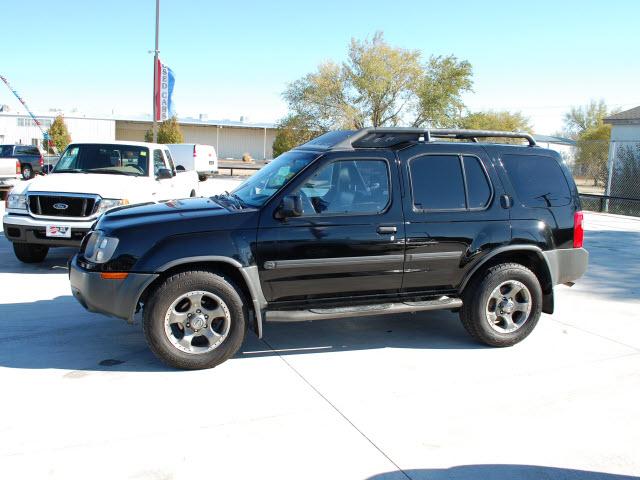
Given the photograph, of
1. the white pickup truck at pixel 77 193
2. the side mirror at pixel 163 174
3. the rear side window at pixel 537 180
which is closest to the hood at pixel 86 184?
the white pickup truck at pixel 77 193

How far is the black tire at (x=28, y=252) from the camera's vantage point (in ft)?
27.9

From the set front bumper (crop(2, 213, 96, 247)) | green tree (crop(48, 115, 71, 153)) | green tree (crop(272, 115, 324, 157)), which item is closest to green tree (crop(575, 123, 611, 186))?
green tree (crop(272, 115, 324, 157))

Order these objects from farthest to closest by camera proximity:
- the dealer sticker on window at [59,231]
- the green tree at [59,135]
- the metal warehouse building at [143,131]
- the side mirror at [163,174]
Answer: the metal warehouse building at [143,131], the green tree at [59,135], the side mirror at [163,174], the dealer sticker on window at [59,231]

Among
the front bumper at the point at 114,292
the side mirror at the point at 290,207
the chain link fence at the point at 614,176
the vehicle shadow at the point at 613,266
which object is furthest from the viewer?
the chain link fence at the point at 614,176

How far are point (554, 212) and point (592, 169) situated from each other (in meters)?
21.3

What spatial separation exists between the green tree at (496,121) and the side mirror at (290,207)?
29.8 m

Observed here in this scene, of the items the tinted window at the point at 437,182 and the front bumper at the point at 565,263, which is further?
the front bumper at the point at 565,263

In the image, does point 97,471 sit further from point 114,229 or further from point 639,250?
point 639,250

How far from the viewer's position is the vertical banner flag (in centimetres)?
2053

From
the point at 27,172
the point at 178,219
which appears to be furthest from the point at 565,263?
the point at 27,172

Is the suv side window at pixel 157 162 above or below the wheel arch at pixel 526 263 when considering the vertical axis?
above

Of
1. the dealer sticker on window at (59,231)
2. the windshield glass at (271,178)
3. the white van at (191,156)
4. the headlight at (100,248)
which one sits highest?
the white van at (191,156)

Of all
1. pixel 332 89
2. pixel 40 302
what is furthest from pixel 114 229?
pixel 332 89

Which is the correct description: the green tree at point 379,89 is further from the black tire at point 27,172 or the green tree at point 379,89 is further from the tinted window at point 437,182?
the tinted window at point 437,182
